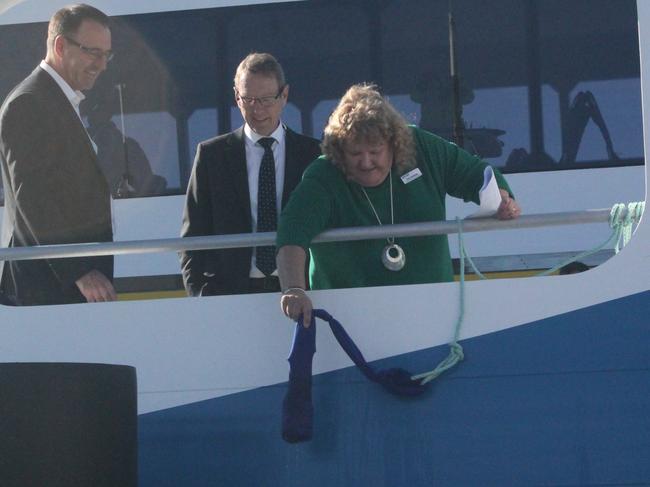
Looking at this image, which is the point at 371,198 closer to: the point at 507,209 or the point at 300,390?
the point at 507,209

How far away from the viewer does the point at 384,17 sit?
7.07m

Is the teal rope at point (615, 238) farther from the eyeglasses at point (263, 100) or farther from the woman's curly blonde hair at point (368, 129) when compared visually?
the eyeglasses at point (263, 100)

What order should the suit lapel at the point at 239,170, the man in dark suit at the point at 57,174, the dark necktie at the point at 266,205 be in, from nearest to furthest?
the man in dark suit at the point at 57,174 < the dark necktie at the point at 266,205 < the suit lapel at the point at 239,170

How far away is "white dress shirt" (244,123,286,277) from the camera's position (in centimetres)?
362

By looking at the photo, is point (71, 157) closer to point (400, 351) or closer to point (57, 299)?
point (57, 299)

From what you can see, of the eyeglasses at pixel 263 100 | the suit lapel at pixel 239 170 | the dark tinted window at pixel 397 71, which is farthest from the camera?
the dark tinted window at pixel 397 71

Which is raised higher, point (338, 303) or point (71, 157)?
point (71, 157)

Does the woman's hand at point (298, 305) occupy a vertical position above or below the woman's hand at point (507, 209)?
below

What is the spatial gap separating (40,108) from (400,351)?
1.30 m

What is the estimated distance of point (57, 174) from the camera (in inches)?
134

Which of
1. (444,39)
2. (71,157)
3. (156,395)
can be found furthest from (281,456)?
(444,39)

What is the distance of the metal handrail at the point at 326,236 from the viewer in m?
3.05

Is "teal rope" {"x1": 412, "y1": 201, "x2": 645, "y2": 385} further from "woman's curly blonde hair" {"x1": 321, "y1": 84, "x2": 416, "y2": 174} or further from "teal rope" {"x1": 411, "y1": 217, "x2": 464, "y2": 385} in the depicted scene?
"woman's curly blonde hair" {"x1": 321, "y1": 84, "x2": 416, "y2": 174}

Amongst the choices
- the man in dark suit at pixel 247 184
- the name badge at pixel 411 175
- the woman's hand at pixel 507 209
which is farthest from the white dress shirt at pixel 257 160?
the woman's hand at pixel 507 209
